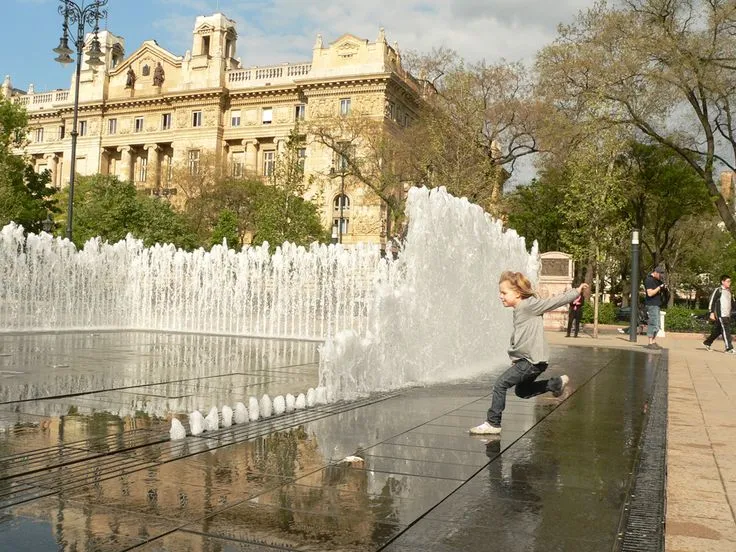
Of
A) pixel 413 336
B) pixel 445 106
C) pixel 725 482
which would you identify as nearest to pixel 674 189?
pixel 445 106

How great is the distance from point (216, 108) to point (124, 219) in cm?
2197

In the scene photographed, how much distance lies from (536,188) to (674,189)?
9.19 meters

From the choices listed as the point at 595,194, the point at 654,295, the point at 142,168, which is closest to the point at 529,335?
the point at 654,295

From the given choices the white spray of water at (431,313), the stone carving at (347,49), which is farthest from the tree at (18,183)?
the white spray of water at (431,313)

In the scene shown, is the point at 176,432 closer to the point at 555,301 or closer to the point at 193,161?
the point at 555,301

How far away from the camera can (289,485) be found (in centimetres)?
424

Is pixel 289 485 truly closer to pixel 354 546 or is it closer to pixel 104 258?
pixel 354 546

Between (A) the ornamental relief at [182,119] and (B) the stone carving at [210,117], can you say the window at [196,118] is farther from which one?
(B) the stone carving at [210,117]

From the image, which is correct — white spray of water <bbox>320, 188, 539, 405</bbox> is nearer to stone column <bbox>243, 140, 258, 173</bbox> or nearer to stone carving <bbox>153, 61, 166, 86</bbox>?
stone column <bbox>243, 140, 258, 173</bbox>

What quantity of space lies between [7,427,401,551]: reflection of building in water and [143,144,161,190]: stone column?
63.5 metres

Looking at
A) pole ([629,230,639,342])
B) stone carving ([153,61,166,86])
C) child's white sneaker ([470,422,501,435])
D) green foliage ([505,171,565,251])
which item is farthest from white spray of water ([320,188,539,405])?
stone carving ([153,61,166,86])

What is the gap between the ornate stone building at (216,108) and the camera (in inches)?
2162

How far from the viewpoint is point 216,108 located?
63.3 m

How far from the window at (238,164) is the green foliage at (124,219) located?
10022mm
